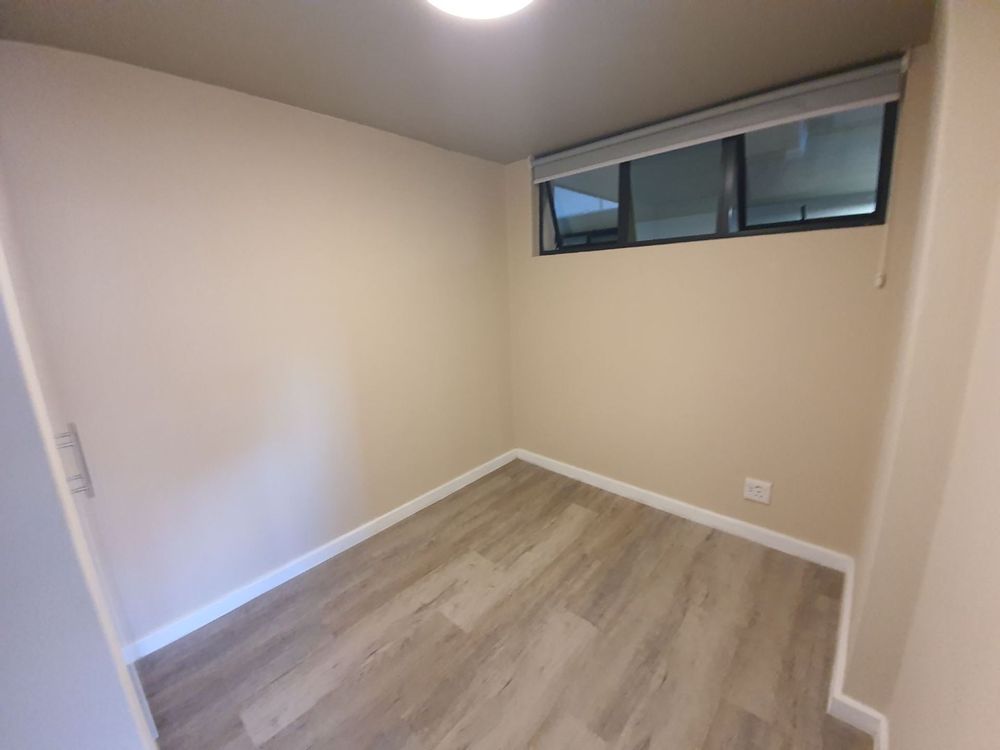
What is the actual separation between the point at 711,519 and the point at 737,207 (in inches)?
67.0

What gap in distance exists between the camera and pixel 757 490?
2.17m

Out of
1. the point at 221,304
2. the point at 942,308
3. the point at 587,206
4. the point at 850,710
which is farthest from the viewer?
the point at 587,206

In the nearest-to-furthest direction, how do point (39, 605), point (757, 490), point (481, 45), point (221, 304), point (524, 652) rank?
1. point (39, 605)
2. point (481, 45)
3. point (524, 652)
4. point (221, 304)
5. point (757, 490)

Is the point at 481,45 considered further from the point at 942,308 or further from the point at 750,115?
the point at 942,308

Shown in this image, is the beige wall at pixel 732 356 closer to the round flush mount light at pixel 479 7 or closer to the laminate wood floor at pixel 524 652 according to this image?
the laminate wood floor at pixel 524 652

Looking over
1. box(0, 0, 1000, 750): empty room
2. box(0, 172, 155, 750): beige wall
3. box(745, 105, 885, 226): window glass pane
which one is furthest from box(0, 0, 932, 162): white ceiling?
box(0, 172, 155, 750): beige wall

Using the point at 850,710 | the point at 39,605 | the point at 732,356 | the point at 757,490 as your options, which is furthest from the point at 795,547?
the point at 39,605

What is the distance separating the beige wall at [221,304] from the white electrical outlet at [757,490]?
1.86 m

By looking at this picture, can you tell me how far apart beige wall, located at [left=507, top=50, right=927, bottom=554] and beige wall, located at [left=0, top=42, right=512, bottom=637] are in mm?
862

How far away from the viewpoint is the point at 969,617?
2.53 feet

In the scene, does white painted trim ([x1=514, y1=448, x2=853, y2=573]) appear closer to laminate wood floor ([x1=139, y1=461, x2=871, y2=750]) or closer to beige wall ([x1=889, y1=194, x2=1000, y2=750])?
laminate wood floor ([x1=139, y1=461, x2=871, y2=750])

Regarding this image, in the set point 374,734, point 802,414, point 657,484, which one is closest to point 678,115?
point 802,414

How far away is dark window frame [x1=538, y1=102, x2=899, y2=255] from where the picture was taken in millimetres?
1679

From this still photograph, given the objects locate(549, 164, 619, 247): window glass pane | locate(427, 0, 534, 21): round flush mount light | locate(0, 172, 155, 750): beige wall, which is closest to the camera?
locate(0, 172, 155, 750): beige wall
